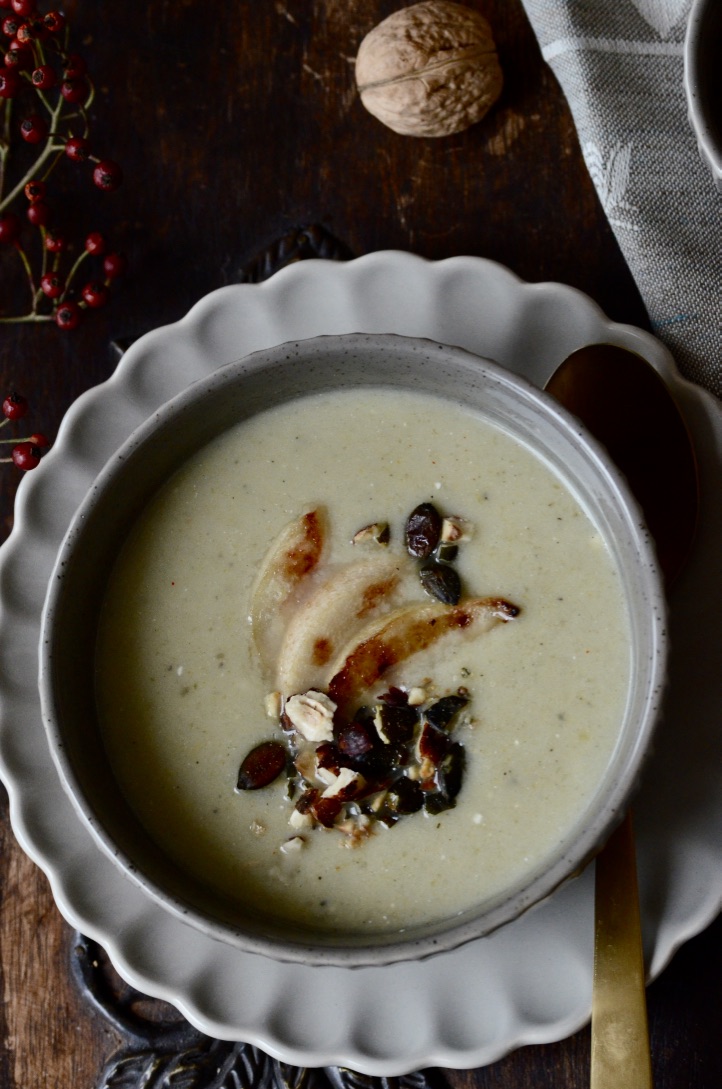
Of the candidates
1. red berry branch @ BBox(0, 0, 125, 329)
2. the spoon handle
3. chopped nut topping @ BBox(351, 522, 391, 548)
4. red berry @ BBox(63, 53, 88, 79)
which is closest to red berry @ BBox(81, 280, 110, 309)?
red berry branch @ BBox(0, 0, 125, 329)

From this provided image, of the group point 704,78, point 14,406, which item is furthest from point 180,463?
point 704,78

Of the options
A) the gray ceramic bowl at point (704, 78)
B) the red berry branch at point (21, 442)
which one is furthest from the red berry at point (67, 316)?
the gray ceramic bowl at point (704, 78)

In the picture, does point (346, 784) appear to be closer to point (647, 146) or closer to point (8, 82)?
point (647, 146)

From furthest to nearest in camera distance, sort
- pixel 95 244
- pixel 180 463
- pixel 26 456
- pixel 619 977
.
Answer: pixel 95 244 → pixel 26 456 → pixel 180 463 → pixel 619 977

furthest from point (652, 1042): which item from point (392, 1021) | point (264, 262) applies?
point (264, 262)

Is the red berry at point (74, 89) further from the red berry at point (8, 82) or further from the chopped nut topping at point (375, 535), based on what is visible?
the chopped nut topping at point (375, 535)

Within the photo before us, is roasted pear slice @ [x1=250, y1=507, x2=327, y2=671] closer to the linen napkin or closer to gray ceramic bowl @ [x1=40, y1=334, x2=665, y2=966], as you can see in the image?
gray ceramic bowl @ [x1=40, y1=334, x2=665, y2=966]
